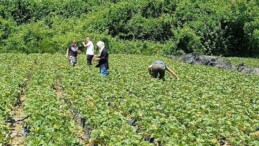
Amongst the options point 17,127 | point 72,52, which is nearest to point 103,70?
point 72,52

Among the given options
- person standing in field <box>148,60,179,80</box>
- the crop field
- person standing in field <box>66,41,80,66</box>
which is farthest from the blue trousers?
person standing in field <box>66,41,80,66</box>

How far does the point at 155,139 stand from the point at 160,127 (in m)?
0.48

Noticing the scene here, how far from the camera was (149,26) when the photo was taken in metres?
54.4

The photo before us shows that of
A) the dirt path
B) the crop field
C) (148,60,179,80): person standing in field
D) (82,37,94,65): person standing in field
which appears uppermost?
(82,37,94,65): person standing in field

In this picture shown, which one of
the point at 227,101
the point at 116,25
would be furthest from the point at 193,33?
the point at 227,101

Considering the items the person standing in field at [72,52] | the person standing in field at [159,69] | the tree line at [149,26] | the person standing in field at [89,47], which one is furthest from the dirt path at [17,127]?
the tree line at [149,26]

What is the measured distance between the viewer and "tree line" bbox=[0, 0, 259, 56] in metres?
49.6

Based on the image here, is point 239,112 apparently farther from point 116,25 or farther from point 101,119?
point 116,25

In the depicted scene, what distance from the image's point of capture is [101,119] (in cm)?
898

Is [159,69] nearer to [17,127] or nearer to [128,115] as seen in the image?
[128,115]

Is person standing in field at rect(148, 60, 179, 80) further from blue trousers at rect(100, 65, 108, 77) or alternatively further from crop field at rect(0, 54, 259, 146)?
blue trousers at rect(100, 65, 108, 77)

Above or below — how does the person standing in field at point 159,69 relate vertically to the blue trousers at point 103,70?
above

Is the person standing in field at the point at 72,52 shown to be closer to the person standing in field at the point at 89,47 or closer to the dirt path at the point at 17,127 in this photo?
the person standing in field at the point at 89,47

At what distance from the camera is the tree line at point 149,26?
163 ft
